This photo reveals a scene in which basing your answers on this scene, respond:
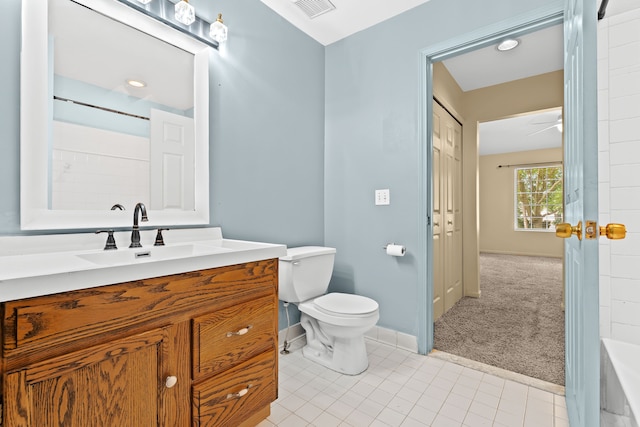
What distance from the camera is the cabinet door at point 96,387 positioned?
741 mm

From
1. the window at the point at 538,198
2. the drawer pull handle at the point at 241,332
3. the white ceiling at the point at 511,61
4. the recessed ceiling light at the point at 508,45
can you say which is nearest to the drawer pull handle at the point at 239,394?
the drawer pull handle at the point at 241,332

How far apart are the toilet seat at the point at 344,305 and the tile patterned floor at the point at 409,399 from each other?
40 centimetres

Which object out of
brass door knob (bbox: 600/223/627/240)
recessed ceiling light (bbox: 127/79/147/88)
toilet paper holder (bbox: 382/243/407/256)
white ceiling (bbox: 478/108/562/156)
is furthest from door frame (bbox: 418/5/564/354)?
white ceiling (bbox: 478/108/562/156)

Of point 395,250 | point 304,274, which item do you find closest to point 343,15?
point 395,250

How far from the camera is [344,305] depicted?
196cm

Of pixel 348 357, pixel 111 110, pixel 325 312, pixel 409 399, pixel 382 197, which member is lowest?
pixel 409 399

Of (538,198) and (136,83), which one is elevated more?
(136,83)

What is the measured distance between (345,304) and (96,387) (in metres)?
1.38

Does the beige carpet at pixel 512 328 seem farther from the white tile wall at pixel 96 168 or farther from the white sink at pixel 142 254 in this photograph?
the white tile wall at pixel 96 168

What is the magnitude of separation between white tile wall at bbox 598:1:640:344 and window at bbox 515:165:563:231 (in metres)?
6.07

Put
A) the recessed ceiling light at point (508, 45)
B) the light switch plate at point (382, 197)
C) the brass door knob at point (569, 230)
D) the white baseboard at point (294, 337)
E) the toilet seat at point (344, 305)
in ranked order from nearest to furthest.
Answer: the brass door knob at point (569, 230) → the toilet seat at point (344, 305) → the white baseboard at point (294, 337) → the light switch plate at point (382, 197) → the recessed ceiling light at point (508, 45)

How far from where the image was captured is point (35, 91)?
1.21 m

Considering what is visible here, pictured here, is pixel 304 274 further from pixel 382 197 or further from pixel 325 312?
pixel 382 197

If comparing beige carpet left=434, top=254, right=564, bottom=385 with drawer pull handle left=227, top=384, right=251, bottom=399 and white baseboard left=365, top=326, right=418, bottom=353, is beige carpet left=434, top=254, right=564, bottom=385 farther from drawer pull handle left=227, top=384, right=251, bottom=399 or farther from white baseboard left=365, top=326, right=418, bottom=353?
drawer pull handle left=227, top=384, right=251, bottom=399
